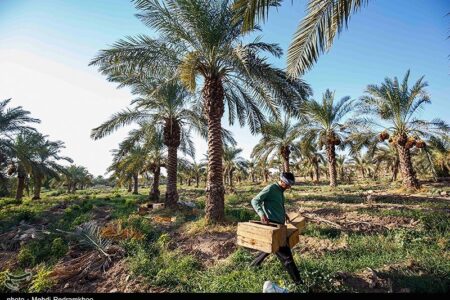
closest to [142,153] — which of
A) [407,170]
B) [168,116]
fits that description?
[168,116]

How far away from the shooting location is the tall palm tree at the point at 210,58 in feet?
28.2

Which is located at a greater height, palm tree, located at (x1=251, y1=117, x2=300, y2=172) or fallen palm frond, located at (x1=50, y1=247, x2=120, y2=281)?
palm tree, located at (x1=251, y1=117, x2=300, y2=172)

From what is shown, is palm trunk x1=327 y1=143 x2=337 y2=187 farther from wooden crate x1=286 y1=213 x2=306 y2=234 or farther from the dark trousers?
the dark trousers

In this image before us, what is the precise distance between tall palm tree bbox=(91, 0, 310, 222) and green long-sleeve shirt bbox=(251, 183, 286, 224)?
466cm

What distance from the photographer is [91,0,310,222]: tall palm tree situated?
339 inches

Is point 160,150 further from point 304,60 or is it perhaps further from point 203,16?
point 304,60

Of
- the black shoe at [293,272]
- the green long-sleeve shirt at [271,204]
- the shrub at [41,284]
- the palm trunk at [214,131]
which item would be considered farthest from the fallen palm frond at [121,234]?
the black shoe at [293,272]

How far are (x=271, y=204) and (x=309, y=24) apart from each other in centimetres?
413

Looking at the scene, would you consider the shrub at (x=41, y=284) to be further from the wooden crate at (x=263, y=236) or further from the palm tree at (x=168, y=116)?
the palm tree at (x=168, y=116)

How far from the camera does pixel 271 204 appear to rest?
4.32 meters

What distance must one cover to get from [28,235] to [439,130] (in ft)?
69.0

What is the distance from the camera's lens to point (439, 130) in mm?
15555

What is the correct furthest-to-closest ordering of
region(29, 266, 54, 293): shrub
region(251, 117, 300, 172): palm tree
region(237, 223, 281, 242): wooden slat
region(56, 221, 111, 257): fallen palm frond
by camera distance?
region(251, 117, 300, 172): palm tree → region(56, 221, 111, 257): fallen palm frond → region(29, 266, 54, 293): shrub → region(237, 223, 281, 242): wooden slat

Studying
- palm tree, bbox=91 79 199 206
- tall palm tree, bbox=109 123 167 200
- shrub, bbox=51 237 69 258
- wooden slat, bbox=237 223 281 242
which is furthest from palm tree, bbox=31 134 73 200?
wooden slat, bbox=237 223 281 242
